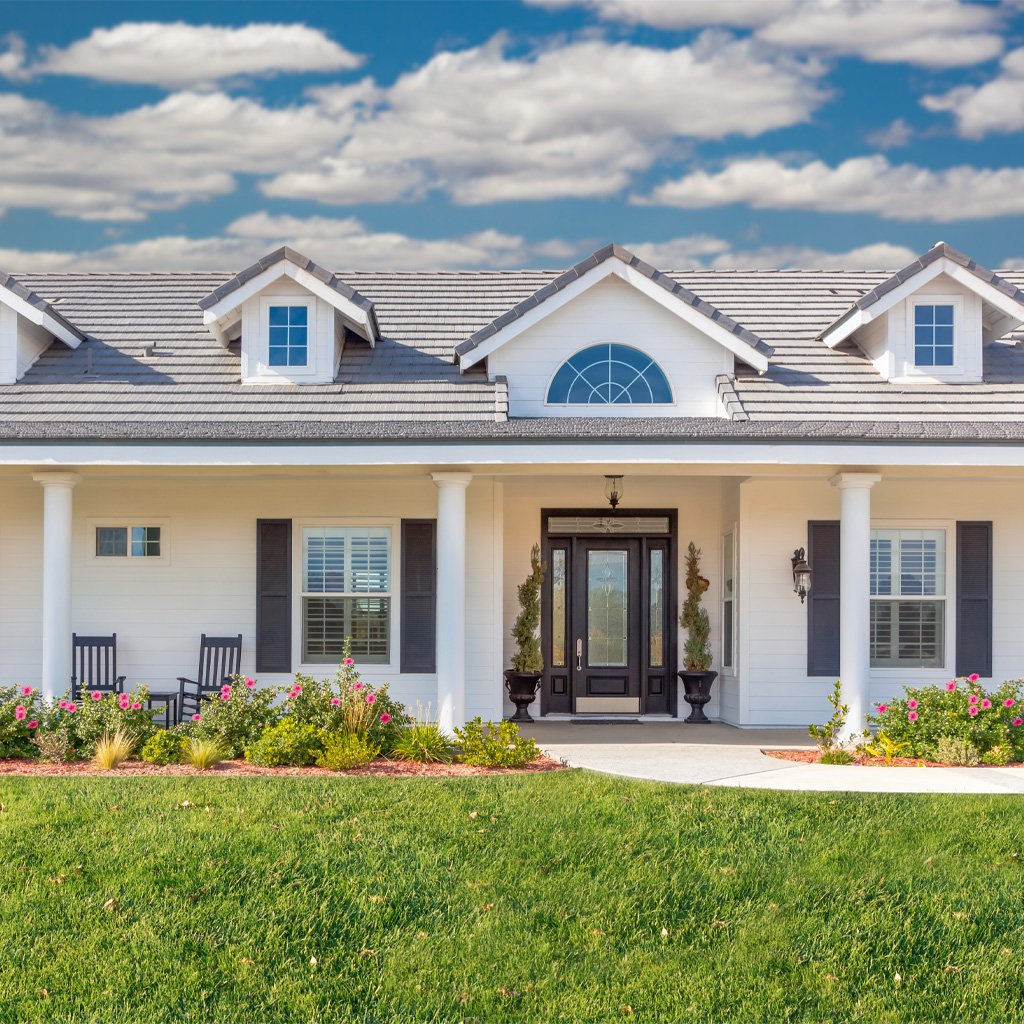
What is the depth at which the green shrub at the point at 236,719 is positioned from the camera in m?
10.2

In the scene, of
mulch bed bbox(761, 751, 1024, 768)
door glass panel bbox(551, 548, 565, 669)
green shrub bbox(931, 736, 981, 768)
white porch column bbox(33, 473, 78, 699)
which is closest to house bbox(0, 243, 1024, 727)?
white porch column bbox(33, 473, 78, 699)

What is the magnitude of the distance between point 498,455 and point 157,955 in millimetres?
6005

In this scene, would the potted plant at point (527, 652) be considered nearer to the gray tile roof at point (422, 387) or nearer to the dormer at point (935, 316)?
the gray tile roof at point (422, 387)

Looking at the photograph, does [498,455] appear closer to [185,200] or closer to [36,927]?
[36,927]

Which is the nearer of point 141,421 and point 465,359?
point 141,421

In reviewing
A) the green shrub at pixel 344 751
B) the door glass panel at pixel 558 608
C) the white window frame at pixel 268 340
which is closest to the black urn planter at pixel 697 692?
the door glass panel at pixel 558 608

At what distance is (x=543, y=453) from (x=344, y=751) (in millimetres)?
3395

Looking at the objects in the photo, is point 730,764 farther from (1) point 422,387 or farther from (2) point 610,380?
(1) point 422,387

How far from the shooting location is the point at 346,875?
723cm

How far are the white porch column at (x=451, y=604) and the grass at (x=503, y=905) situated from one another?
8.51ft

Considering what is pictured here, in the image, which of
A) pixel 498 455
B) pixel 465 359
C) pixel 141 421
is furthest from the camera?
pixel 465 359

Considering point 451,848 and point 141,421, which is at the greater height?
point 141,421

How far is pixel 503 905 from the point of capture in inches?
271

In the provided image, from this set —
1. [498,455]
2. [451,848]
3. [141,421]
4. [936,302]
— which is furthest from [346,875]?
[936,302]
